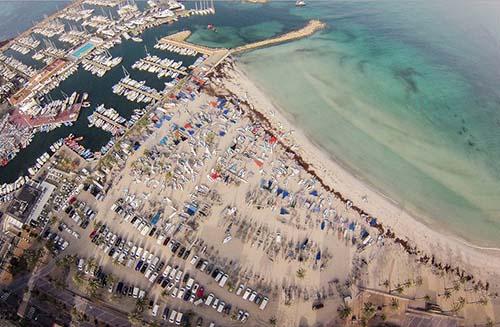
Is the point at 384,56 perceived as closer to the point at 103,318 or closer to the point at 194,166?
the point at 194,166

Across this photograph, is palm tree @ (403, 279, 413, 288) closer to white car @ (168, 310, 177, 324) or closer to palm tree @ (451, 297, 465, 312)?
palm tree @ (451, 297, 465, 312)

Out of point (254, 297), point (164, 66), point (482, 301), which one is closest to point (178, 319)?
point (254, 297)

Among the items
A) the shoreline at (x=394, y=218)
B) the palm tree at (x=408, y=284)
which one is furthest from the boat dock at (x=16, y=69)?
the palm tree at (x=408, y=284)

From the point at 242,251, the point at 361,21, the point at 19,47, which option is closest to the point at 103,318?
the point at 242,251

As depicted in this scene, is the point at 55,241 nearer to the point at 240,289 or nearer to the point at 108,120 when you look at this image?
the point at 108,120

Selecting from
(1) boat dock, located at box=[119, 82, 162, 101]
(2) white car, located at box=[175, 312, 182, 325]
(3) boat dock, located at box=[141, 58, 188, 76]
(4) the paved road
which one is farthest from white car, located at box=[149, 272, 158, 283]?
(3) boat dock, located at box=[141, 58, 188, 76]

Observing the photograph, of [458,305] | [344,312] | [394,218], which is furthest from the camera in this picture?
[394,218]
